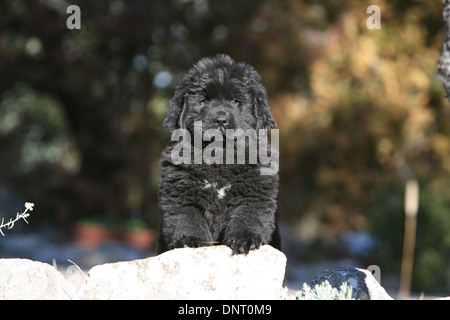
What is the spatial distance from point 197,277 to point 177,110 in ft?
4.32

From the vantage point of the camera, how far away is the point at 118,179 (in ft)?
37.0

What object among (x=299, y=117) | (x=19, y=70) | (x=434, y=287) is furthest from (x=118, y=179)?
(x=434, y=287)

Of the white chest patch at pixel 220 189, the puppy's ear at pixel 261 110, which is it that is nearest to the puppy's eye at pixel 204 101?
the puppy's ear at pixel 261 110

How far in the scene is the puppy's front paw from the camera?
3484 millimetres

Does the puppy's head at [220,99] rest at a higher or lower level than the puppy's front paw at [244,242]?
higher

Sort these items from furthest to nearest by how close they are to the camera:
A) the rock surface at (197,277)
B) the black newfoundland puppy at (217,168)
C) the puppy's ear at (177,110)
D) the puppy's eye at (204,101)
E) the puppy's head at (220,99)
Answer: the puppy's ear at (177,110)
the puppy's eye at (204,101)
the puppy's head at (220,99)
the black newfoundland puppy at (217,168)
the rock surface at (197,277)

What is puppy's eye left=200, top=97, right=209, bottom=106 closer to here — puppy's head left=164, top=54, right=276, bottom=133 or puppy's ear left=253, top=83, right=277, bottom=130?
puppy's head left=164, top=54, right=276, bottom=133

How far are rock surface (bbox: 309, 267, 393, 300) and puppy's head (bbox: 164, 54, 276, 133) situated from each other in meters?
1.20

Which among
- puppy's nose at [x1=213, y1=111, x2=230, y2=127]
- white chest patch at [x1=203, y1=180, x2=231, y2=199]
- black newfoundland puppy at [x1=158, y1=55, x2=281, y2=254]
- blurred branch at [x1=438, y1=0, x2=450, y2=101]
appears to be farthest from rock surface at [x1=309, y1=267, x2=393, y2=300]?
blurred branch at [x1=438, y1=0, x2=450, y2=101]

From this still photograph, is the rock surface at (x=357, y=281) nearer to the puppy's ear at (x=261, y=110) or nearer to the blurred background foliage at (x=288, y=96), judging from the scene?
the puppy's ear at (x=261, y=110)

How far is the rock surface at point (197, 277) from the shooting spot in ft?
11.2

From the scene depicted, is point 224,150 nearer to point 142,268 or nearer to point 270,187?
point 270,187

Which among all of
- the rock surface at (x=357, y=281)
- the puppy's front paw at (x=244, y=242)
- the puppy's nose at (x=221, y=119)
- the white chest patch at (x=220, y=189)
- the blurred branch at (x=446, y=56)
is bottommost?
the rock surface at (x=357, y=281)

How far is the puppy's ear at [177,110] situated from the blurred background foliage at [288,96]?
561 cm
